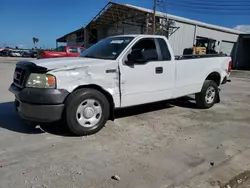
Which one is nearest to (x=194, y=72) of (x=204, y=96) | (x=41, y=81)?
(x=204, y=96)

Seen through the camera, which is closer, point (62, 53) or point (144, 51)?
point (144, 51)

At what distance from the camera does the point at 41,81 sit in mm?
4098

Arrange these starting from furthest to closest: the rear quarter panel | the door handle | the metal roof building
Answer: the metal roof building < the rear quarter panel < the door handle

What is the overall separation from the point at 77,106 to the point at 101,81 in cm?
65

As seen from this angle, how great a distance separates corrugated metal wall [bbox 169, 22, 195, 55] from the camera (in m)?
25.2

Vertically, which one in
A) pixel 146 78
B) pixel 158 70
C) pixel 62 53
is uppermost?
pixel 62 53

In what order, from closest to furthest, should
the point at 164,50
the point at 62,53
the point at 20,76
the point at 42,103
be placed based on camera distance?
1. the point at 42,103
2. the point at 20,76
3. the point at 164,50
4. the point at 62,53

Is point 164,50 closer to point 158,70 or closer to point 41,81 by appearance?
point 158,70

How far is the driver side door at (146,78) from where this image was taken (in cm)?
489

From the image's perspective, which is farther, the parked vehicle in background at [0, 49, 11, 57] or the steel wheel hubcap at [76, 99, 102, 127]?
the parked vehicle in background at [0, 49, 11, 57]

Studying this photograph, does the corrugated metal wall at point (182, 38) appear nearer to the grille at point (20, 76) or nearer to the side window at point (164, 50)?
the side window at point (164, 50)

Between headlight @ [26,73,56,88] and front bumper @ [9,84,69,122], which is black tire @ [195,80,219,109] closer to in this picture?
front bumper @ [9,84,69,122]

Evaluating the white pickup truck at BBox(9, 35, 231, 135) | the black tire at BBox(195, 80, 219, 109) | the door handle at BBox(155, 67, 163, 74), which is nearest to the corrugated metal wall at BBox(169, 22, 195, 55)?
the black tire at BBox(195, 80, 219, 109)

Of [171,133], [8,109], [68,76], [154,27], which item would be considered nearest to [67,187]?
[68,76]
